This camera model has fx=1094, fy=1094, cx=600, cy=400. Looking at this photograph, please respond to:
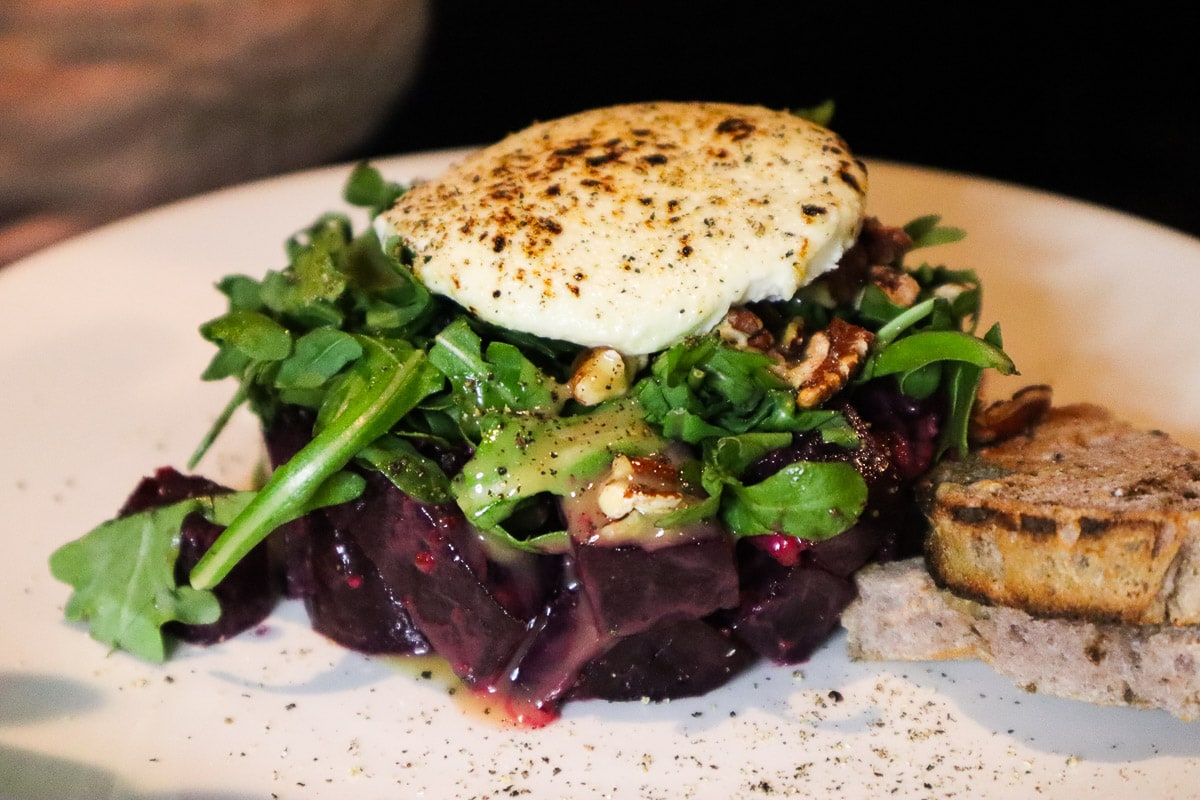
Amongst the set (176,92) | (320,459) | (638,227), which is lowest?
(176,92)

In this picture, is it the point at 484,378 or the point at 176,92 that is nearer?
the point at 484,378

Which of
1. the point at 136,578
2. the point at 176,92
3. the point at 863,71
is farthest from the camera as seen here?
the point at 863,71

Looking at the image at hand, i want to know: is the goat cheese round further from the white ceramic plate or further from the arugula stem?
the white ceramic plate

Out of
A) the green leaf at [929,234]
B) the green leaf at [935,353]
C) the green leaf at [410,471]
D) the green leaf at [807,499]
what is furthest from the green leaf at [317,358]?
the green leaf at [929,234]

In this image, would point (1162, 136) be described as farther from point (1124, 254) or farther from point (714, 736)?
point (714, 736)

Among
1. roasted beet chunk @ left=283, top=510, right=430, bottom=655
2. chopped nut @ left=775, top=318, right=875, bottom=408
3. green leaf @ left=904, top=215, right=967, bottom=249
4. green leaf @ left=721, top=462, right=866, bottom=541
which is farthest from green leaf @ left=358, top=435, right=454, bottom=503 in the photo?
green leaf @ left=904, top=215, right=967, bottom=249

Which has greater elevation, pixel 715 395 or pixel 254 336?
pixel 715 395

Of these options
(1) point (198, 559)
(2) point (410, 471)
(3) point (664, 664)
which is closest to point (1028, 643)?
(3) point (664, 664)

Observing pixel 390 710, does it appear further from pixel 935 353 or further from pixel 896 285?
pixel 896 285

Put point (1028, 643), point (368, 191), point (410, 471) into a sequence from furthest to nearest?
point (368, 191), point (410, 471), point (1028, 643)
